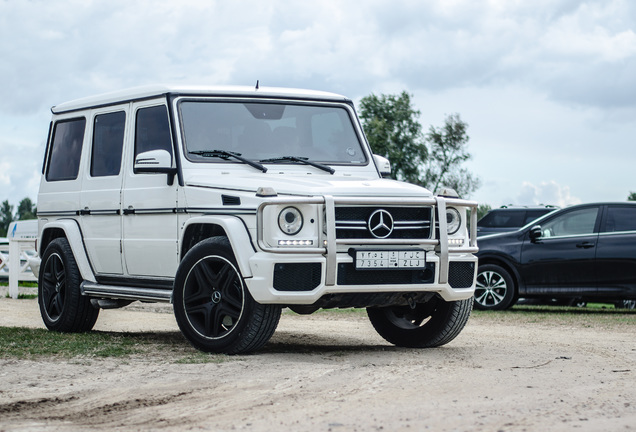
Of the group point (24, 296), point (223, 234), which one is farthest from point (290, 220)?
point (24, 296)

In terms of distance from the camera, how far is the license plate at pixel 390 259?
7828mm

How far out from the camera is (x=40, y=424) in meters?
5.40

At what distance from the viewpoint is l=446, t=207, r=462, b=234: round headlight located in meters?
8.53

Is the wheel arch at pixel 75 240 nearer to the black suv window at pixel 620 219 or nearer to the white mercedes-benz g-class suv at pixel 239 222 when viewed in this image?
the white mercedes-benz g-class suv at pixel 239 222

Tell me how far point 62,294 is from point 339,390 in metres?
4.96

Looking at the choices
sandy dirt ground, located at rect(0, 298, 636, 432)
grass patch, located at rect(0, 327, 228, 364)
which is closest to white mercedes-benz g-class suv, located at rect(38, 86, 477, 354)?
grass patch, located at rect(0, 327, 228, 364)

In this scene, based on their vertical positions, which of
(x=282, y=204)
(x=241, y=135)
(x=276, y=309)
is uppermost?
(x=241, y=135)

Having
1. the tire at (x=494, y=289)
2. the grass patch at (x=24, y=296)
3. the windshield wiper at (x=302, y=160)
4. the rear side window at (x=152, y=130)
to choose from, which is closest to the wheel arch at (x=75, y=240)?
the rear side window at (x=152, y=130)

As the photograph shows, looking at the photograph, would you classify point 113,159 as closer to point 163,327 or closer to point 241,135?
point 241,135

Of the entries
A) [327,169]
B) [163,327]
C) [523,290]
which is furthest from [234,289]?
[523,290]

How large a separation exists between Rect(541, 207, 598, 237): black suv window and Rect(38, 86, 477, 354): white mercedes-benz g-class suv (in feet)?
20.3

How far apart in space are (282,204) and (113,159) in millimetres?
2919

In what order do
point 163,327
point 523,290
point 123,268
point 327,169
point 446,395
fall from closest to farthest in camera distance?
1. point 446,395
2. point 327,169
3. point 123,268
4. point 163,327
5. point 523,290

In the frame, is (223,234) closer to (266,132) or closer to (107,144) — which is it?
(266,132)
